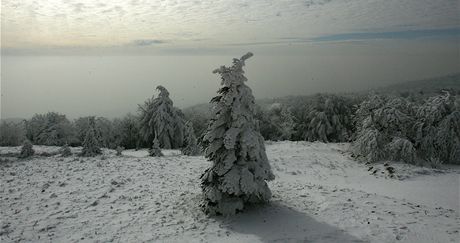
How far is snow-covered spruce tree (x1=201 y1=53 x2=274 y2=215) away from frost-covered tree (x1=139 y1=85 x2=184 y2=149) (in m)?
28.9

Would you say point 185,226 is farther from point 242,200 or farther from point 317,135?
point 317,135

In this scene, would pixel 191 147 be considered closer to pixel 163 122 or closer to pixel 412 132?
pixel 163 122

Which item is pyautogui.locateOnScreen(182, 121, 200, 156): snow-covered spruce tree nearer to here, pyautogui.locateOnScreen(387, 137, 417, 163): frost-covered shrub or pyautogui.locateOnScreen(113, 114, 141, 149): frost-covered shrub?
pyautogui.locateOnScreen(387, 137, 417, 163): frost-covered shrub

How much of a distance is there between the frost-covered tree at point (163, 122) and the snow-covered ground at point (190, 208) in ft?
66.6

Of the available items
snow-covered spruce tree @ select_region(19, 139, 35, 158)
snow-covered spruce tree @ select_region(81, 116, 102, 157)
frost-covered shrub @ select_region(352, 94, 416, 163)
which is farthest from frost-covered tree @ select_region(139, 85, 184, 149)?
frost-covered shrub @ select_region(352, 94, 416, 163)

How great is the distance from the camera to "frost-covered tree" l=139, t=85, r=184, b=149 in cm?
4088

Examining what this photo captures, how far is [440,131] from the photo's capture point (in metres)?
23.9

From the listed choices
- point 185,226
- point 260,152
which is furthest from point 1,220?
point 260,152

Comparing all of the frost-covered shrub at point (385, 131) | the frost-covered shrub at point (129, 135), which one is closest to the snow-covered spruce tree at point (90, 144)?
the frost-covered shrub at point (385, 131)

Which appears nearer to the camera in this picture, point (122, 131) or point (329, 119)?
point (122, 131)

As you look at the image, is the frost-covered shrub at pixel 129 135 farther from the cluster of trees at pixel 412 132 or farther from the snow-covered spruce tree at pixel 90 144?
the cluster of trees at pixel 412 132

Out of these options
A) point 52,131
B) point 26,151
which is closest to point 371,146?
point 26,151

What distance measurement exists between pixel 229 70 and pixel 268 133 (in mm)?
49511

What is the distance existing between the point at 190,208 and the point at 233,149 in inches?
119
